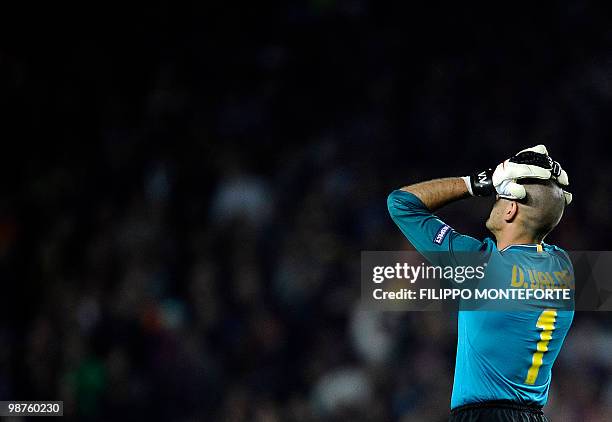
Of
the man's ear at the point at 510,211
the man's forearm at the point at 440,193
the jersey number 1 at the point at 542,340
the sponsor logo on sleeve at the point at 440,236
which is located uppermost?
the man's forearm at the point at 440,193

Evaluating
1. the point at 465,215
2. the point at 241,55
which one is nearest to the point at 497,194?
the point at 465,215

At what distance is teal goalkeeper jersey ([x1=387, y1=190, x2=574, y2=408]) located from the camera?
333 cm

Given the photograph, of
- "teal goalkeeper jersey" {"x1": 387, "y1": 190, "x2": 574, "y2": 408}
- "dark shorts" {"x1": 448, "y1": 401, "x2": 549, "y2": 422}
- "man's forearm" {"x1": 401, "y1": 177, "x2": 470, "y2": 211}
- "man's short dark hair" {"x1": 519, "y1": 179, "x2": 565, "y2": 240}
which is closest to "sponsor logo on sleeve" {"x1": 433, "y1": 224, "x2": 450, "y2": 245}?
"teal goalkeeper jersey" {"x1": 387, "y1": 190, "x2": 574, "y2": 408}

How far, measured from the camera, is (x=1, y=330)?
7.34 metres

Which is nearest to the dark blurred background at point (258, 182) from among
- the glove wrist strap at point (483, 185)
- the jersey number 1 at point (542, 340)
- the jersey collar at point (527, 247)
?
the jersey number 1 at point (542, 340)

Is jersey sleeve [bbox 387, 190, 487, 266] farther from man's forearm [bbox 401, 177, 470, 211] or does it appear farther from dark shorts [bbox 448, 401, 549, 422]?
dark shorts [bbox 448, 401, 549, 422]

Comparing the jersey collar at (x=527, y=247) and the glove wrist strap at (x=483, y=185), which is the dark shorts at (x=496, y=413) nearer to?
the jersey collar at (x=527, y=247)

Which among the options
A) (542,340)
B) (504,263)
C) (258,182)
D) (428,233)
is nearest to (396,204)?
(428,233)

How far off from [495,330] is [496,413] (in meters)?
0.28

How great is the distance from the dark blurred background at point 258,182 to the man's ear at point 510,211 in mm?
3170

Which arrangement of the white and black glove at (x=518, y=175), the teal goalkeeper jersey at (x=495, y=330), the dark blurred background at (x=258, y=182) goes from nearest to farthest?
the white and black glove at (x=518, y=175) → the teal goalkeeper jersey at (x=495, y=330) → the dark blurred background at (x=258, y=182)

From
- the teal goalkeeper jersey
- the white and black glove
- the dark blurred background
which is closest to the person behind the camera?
the white and black glove

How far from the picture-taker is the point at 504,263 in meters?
3.36

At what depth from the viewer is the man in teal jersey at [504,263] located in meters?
3.31
